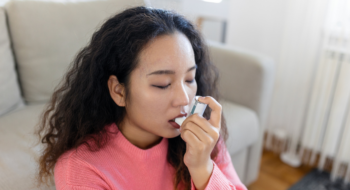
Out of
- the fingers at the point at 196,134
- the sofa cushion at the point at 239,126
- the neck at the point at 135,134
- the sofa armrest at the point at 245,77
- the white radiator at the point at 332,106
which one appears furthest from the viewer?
the white radiator at the point at 332,106

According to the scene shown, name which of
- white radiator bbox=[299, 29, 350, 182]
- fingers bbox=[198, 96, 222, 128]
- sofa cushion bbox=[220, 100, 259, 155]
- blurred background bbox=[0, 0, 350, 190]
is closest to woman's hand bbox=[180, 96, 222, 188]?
fingers bbox=[198, 96, 222, 128]

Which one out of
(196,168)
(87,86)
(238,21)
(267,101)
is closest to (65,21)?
(87,86)

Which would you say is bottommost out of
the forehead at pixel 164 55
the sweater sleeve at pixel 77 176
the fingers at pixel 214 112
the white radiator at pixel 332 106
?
the white radiator at pixel 332 106

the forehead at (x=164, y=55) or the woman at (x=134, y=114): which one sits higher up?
the forehead at (x=164, y=55)

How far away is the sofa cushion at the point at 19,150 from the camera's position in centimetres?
81

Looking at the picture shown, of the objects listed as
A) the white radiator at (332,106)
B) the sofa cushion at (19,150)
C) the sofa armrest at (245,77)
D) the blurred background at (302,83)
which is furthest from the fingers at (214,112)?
the white radiator at (332,106)

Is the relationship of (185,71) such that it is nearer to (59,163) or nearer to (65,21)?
→ (59,163)

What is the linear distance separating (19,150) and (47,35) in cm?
45

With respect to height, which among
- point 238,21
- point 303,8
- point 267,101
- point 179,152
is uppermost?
point 303,8

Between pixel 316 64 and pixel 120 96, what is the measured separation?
133 cm

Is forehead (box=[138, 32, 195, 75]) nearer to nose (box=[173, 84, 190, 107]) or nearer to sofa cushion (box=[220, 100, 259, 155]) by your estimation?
nose (box=[173, 84, 190, 107])

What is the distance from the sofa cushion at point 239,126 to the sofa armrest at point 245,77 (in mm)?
52

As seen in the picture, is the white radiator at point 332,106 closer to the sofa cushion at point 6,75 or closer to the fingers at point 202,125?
the fingers at point 202,125

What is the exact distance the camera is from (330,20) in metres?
1.54
